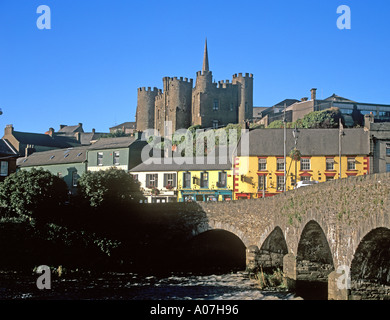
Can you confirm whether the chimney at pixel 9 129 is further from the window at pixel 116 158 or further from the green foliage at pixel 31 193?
the green foliage at pixel 31 193

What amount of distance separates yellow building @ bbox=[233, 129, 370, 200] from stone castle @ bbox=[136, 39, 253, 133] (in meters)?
44.1

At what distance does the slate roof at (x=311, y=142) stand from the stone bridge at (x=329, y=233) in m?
16.0

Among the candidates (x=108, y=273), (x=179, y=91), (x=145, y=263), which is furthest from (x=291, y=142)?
(x=179, y=91)

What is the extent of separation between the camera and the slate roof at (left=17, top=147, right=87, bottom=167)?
62162 mm

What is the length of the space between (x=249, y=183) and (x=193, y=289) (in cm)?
2221

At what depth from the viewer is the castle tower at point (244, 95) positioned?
97.6m

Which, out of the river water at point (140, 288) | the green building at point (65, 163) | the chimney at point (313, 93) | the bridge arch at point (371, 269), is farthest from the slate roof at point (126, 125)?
the bridge arch at point (371, 269)

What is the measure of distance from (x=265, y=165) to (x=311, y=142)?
5460 mm

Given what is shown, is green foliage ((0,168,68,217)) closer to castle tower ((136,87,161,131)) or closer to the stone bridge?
the stone bridge

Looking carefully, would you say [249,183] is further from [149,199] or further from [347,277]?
[347,277]

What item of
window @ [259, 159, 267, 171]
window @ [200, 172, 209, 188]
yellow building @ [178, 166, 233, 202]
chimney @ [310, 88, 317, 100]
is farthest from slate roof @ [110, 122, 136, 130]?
window @ [259, 159, 267, 171]

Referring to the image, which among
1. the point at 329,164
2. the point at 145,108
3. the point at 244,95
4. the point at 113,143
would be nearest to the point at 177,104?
the point at 145,108

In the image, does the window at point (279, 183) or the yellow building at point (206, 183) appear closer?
the window at point (279, 183)

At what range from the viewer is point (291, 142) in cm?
5197
